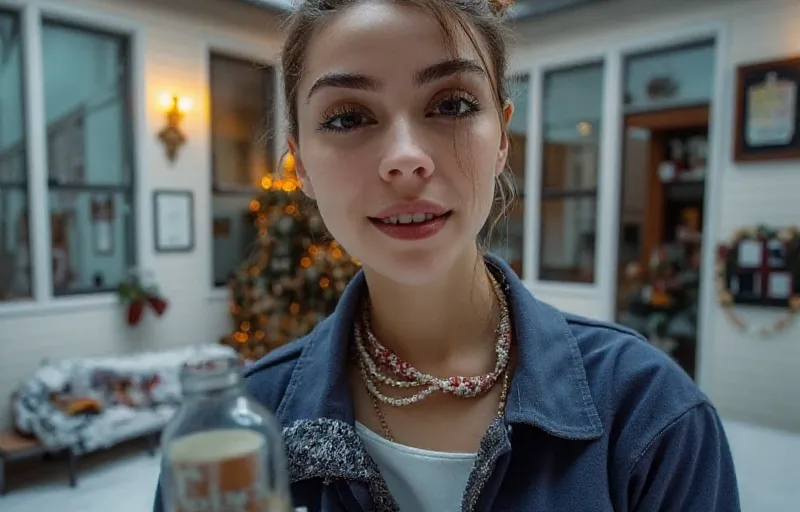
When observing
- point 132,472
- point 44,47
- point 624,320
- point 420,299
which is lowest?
point 132,472

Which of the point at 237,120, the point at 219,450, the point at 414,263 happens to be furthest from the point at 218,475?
the point at 237,120

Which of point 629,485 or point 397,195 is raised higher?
point 397,195

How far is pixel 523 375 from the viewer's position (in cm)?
79

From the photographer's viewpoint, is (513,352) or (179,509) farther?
(513,352)

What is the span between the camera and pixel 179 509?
314 mm

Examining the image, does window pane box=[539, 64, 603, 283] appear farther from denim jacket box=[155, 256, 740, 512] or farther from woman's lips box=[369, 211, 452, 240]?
woman's lips box=[369, 211, 452, 240]

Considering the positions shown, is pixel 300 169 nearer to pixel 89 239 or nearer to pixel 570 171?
pixel 89 239

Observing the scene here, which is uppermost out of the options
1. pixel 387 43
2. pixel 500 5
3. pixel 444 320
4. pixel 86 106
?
pixel 86 106

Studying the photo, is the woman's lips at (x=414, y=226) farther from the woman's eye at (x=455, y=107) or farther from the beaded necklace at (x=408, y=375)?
the beaded necklace at (x=408, y=375)

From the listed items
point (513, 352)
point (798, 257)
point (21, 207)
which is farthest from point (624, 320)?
point (21, 207)

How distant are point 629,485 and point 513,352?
0.24m

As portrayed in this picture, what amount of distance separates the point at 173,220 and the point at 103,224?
536mm

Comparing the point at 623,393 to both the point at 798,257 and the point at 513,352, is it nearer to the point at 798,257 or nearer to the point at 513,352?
the point at 513,352

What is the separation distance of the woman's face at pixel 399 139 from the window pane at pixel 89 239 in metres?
4.26
